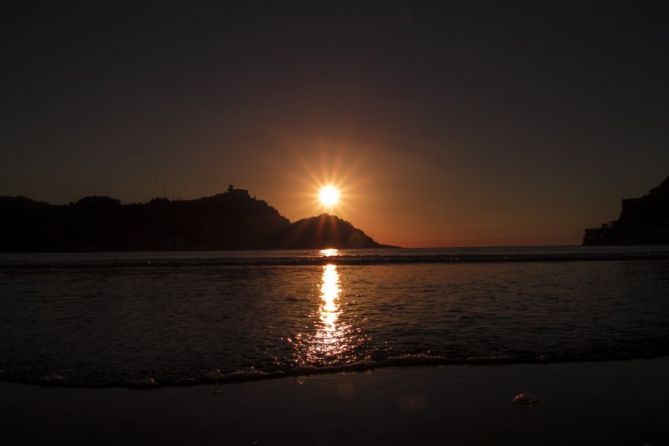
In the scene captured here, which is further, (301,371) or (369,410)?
(301,371)

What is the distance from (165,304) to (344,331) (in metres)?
10.2

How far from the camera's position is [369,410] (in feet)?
23.6

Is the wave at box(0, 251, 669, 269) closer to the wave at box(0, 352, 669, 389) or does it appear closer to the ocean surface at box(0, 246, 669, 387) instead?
the ocean surface at box(0, 246, 669, 387)

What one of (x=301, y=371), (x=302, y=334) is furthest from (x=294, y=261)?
(x=301, y=371)

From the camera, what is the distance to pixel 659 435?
6.14m

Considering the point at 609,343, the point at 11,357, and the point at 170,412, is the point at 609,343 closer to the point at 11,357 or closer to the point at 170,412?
the point at 170,412

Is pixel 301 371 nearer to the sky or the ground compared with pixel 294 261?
nearer to the ground

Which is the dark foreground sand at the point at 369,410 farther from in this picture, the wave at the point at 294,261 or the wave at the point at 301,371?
the wave at the point at 294,261

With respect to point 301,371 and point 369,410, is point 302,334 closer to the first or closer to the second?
point 301,371

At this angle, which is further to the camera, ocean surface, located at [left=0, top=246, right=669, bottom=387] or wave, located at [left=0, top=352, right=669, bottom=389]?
ocean surface, located at [left=0, top=246, right=669, bottom=387]

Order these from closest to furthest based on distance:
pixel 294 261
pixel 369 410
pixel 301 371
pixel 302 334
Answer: pixel 369 410
pixel 301 371
pixel 302 334
pixel 294 261

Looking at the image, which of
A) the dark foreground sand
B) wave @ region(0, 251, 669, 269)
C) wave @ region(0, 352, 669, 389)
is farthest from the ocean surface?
wave @ region(0, 251, 669, 269)

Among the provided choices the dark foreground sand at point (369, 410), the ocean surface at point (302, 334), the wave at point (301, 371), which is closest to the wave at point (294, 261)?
the ocean surface at point (302, 334)

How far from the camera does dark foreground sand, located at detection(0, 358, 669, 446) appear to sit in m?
6.23
